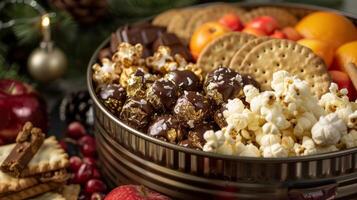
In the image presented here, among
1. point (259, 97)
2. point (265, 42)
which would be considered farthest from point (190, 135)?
point (265, 42)

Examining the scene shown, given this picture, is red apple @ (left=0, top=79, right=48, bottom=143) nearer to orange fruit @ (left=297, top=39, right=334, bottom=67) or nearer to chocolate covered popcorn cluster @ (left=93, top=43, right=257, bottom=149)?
chocolate covered popcorn cluster @ (left=93, top=43, right=257, bottom=149)

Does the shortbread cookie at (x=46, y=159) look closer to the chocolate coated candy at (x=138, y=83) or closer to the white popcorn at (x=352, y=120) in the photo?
the chocolate coated candy at (x=138, y=83)

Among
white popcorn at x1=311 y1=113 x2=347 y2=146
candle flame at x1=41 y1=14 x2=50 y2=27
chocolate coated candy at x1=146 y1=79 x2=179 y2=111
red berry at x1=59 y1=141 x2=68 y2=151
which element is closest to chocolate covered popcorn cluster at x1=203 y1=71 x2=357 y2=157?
white popcorn at x1=311 y1=113 x2=347 y2=146

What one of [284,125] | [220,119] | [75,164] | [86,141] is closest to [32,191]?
[75,164]

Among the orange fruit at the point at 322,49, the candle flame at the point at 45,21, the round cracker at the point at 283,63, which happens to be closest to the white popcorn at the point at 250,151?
the round cracker at the point at 283,63

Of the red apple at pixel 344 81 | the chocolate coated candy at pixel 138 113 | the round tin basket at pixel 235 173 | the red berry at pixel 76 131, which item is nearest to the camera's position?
the round tin basket at pixel 235 173
